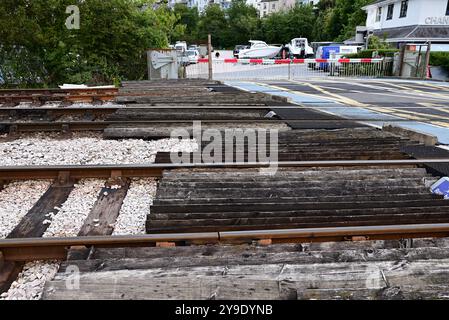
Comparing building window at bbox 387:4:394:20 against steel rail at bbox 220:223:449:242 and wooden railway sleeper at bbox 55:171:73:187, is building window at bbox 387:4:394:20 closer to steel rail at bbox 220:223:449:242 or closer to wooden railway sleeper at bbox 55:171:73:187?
steel rail at bbox 220:223:449:242

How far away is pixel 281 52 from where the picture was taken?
171 feet

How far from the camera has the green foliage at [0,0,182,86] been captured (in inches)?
588

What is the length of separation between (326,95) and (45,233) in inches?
469

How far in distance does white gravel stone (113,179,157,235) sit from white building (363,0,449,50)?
35117 millimetres

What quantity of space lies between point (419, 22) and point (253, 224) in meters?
39.0

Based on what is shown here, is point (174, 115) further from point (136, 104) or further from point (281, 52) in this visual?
point (281, 52)

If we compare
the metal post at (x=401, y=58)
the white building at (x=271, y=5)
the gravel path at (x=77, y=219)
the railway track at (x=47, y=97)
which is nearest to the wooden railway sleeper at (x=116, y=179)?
the gravel path at (x=77, y=219)

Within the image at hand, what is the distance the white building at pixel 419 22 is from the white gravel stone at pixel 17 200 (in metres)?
35.9

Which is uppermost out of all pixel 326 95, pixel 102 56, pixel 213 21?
pixel 213 21

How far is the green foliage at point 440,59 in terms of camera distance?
24.8m

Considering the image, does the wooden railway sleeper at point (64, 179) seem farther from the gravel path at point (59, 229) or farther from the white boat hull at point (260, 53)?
the white boat hull at point (260, 53)

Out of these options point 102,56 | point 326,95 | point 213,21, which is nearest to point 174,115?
point 326,95

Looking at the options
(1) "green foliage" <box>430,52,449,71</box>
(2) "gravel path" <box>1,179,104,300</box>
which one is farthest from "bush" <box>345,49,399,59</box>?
(2) "gravel path" <box>1,179,104,300</box>

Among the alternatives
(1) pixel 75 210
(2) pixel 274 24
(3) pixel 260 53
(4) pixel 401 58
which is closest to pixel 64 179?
(1) pixel 75 210
